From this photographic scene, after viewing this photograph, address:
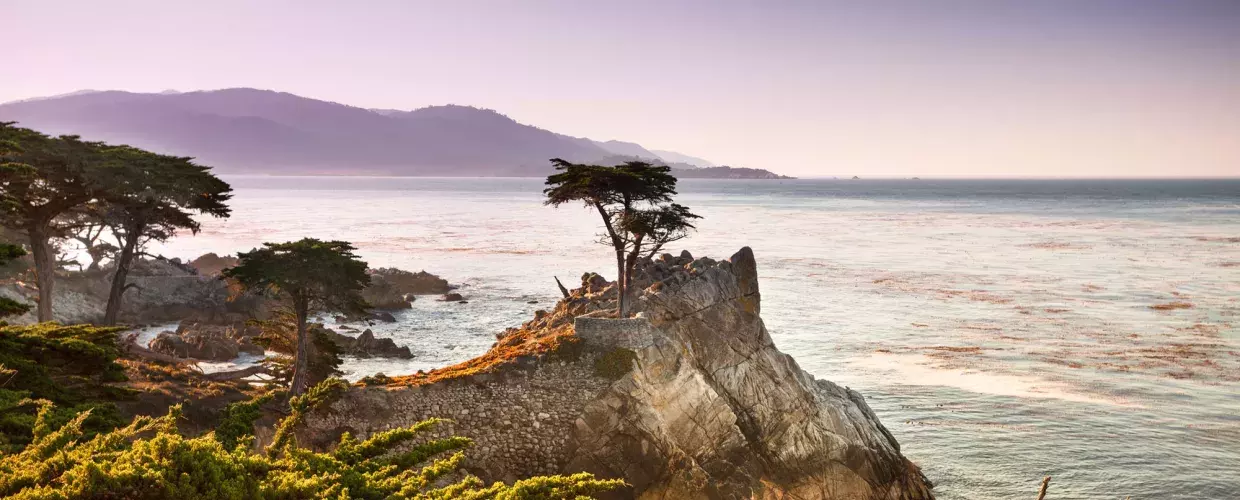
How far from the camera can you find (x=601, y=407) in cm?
2167

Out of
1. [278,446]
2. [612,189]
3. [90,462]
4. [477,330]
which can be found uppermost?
[612,189]

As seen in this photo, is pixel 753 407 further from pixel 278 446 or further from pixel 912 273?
pixel 912 273

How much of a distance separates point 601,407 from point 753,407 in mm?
4904

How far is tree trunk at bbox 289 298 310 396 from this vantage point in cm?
2255

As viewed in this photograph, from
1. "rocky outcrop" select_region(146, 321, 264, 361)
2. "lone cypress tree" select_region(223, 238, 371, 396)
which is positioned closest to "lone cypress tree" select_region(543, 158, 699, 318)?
"lone cypress tree" select_region(223, 238, 371, 396)

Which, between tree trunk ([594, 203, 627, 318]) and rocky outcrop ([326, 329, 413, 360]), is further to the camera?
rocky outcrop ([326, 329, 413, 360])

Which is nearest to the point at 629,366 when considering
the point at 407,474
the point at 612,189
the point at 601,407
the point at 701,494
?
the point at 601,407

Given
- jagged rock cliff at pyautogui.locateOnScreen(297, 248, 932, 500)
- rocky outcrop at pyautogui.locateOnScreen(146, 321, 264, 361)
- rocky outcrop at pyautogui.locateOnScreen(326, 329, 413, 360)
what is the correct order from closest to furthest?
jagged rock cliff at pyautogui.locateOnScreen(297, 248, 932, 500) < rocky outcrop at pyautogui.locateOnScreen(146, 321, 264, 361) < rocky outcrop at pyautogui.locateOnScreen(326, 329, 413, 360)

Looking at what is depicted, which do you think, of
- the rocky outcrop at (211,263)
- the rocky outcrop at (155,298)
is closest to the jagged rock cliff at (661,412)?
the rocky outcrop at (155,298)

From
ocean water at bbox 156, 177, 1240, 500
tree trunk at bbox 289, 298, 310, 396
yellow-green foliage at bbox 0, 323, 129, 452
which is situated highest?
yellow-green foliage at bbox 0, 323, 129, 452

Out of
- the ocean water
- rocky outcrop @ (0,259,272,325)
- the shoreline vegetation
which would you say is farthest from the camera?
rocky outcrop @ (0,259,272,325)

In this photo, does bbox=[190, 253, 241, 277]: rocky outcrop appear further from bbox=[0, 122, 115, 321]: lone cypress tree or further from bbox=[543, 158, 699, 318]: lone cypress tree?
bbox=[543, 158, 699, 318]: lone cypress tree

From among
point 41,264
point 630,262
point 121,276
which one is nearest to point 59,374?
point 630,262

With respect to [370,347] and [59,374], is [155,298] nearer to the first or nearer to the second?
[370,347]
